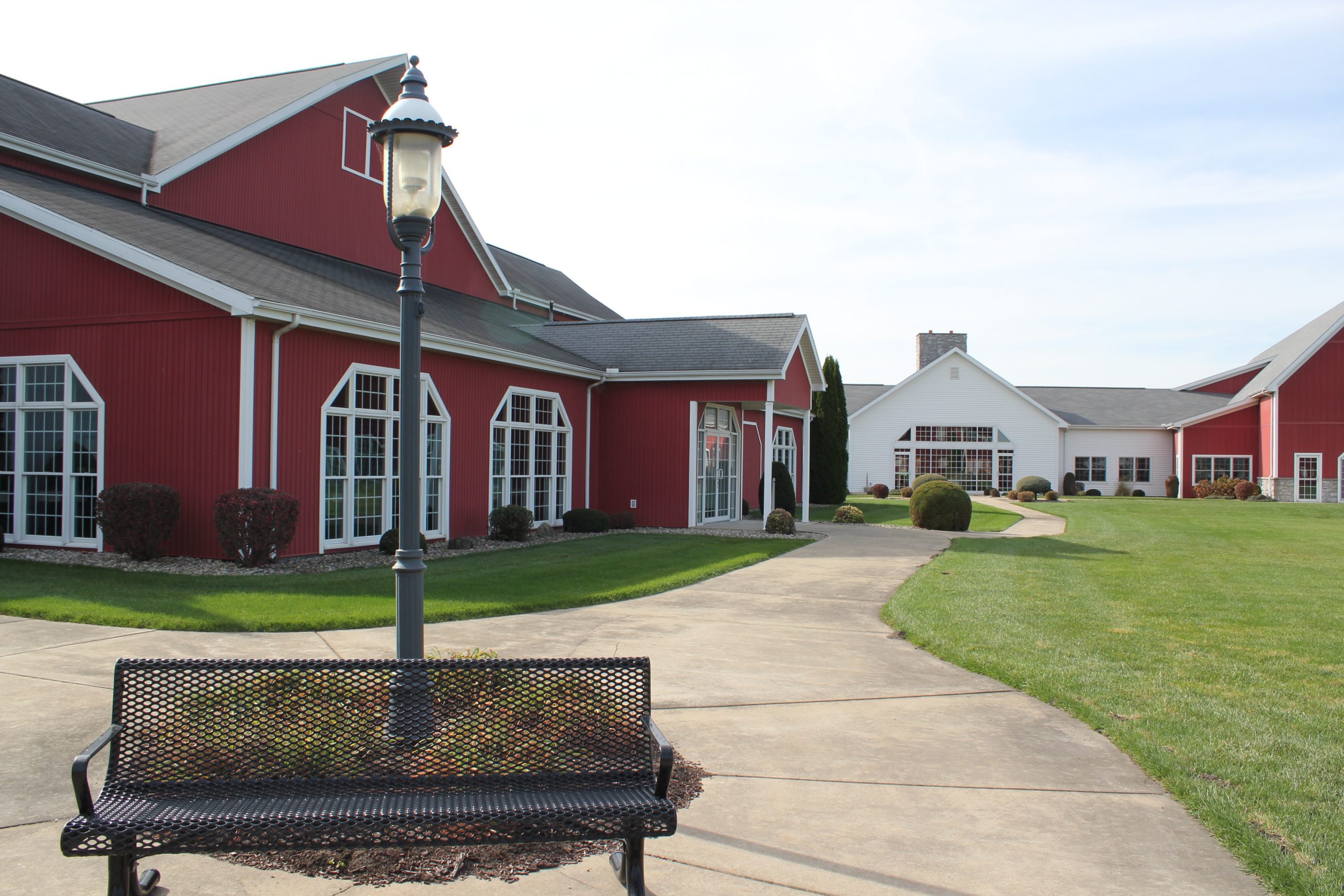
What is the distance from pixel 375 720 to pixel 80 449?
1102 cm

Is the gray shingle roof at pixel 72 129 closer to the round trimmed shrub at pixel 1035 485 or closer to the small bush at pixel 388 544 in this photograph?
the small bush at pixel 388 544

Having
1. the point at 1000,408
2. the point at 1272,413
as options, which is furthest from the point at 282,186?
the point at 1272,413

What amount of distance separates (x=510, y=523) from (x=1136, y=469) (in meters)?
35.7

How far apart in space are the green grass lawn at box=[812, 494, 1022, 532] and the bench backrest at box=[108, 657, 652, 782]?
19189 mm

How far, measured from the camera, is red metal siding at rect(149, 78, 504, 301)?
52.0 ft

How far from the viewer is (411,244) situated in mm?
4562

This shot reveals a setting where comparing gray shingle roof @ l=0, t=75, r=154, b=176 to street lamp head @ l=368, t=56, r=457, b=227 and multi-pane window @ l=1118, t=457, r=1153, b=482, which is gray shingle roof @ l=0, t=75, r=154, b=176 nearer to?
street lamp head @ l=368, t=56, r=457, b=227

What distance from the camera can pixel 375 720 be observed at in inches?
156

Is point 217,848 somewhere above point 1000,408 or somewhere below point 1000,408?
below

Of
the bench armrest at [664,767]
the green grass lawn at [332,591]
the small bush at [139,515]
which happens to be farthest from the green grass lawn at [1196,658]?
the small bush at [139,515]

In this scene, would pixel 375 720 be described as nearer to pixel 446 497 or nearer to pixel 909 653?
pixel 909 653

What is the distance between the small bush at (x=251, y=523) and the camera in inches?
440

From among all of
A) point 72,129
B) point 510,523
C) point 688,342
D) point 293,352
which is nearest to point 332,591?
point 293,352

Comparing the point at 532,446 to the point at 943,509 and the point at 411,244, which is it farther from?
the point at 411,244
